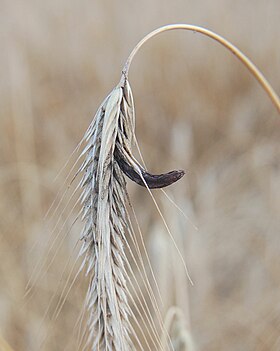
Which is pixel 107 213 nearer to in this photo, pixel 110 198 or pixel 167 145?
pixel 110 198

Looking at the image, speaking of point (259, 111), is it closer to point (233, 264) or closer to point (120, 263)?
point (233, 264)

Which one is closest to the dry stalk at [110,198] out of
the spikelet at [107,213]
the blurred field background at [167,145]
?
the spikelet at [107,213]

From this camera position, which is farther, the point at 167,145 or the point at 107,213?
the point at 167,145

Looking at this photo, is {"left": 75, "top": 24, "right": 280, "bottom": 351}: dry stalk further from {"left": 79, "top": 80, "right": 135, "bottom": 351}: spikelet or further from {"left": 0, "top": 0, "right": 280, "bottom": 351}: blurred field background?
{"left": 0, "top": 0, "right": 280, "bottom": 351}: blurred field background

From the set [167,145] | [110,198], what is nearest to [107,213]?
[110,198]

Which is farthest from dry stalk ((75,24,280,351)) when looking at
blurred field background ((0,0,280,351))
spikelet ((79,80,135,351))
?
blurred field background ((0,0,280,351))
